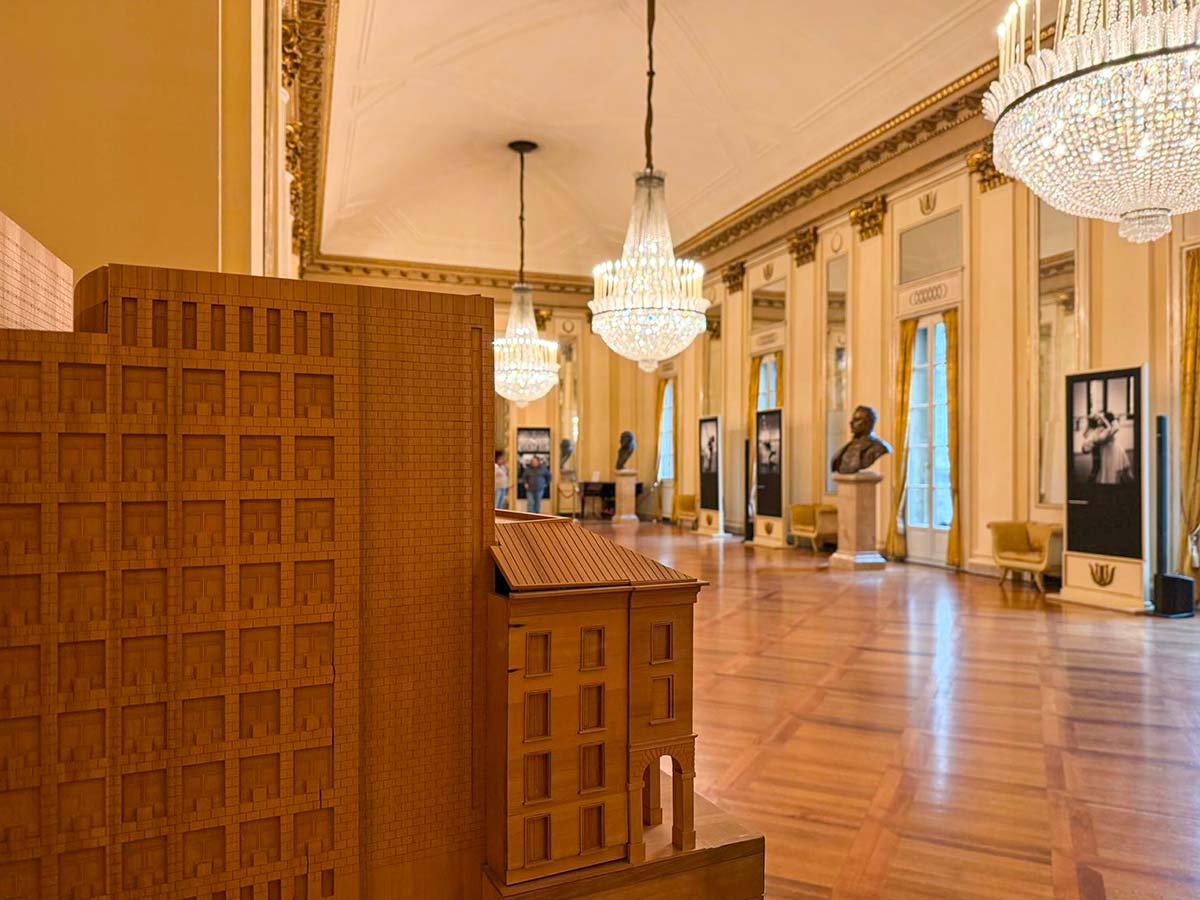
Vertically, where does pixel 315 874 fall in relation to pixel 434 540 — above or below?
below

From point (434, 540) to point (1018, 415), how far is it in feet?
32.0

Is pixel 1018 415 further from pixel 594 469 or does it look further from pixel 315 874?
pixel 594 469

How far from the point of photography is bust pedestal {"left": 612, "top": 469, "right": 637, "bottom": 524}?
19078mm

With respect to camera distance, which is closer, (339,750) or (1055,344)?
(339,750)

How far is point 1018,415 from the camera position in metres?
9.37

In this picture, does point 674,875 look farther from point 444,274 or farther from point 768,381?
point 444,274

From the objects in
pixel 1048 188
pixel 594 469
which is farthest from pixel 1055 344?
pixel 594 469

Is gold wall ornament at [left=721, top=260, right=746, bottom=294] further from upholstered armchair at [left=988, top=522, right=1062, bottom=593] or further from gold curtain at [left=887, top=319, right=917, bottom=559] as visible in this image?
upholstered armchair at [left=988, top=522, right=1062, bottom=593]

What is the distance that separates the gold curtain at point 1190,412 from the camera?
288 inches

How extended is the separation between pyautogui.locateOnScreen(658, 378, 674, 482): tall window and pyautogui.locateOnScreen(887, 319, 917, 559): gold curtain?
8.04m

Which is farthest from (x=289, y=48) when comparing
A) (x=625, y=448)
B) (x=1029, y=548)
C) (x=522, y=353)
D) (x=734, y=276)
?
(x=625, y=448)

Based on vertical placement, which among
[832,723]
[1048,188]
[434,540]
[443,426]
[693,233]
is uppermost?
[693,233]

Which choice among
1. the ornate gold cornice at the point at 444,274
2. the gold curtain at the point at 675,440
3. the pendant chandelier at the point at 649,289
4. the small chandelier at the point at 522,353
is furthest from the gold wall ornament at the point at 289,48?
A: the gold curtain at the point at 675,440

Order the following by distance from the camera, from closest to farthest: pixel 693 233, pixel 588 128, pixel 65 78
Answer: pixel 65 78
pixel 588 128
pixel 693 233
